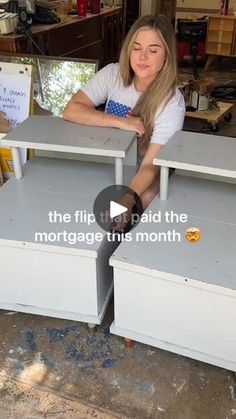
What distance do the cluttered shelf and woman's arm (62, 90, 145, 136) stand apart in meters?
1.03

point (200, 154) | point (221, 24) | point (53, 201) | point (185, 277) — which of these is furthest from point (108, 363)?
point (221, 24)

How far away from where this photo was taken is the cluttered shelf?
2.41 metres

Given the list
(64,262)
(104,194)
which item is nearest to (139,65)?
(104,194)

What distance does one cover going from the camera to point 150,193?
1.46 meters

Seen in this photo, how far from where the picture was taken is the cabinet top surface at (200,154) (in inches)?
47.4

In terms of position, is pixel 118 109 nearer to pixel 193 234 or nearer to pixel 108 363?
pixel 193 234

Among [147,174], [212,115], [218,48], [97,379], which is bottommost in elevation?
[97,379]

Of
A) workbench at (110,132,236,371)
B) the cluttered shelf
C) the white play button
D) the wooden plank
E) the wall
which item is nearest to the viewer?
A: workbench at (110,132,236,371)

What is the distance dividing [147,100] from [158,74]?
0.10m

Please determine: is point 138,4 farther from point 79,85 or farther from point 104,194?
point 104,194

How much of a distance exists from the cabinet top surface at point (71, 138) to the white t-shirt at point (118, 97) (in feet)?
0.53

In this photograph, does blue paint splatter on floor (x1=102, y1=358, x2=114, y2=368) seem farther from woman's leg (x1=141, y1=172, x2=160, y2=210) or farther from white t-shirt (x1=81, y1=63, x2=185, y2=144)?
white t-shirt (x1=81, y1=63, x2=185, y2=144)

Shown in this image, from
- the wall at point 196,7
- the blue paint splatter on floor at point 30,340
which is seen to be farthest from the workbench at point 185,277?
the wall at point 196,7

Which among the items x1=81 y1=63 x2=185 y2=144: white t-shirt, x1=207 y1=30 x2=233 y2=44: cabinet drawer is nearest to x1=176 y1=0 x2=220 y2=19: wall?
x1=207 y1=30 x2=233 y2=44: cabinet drawer
